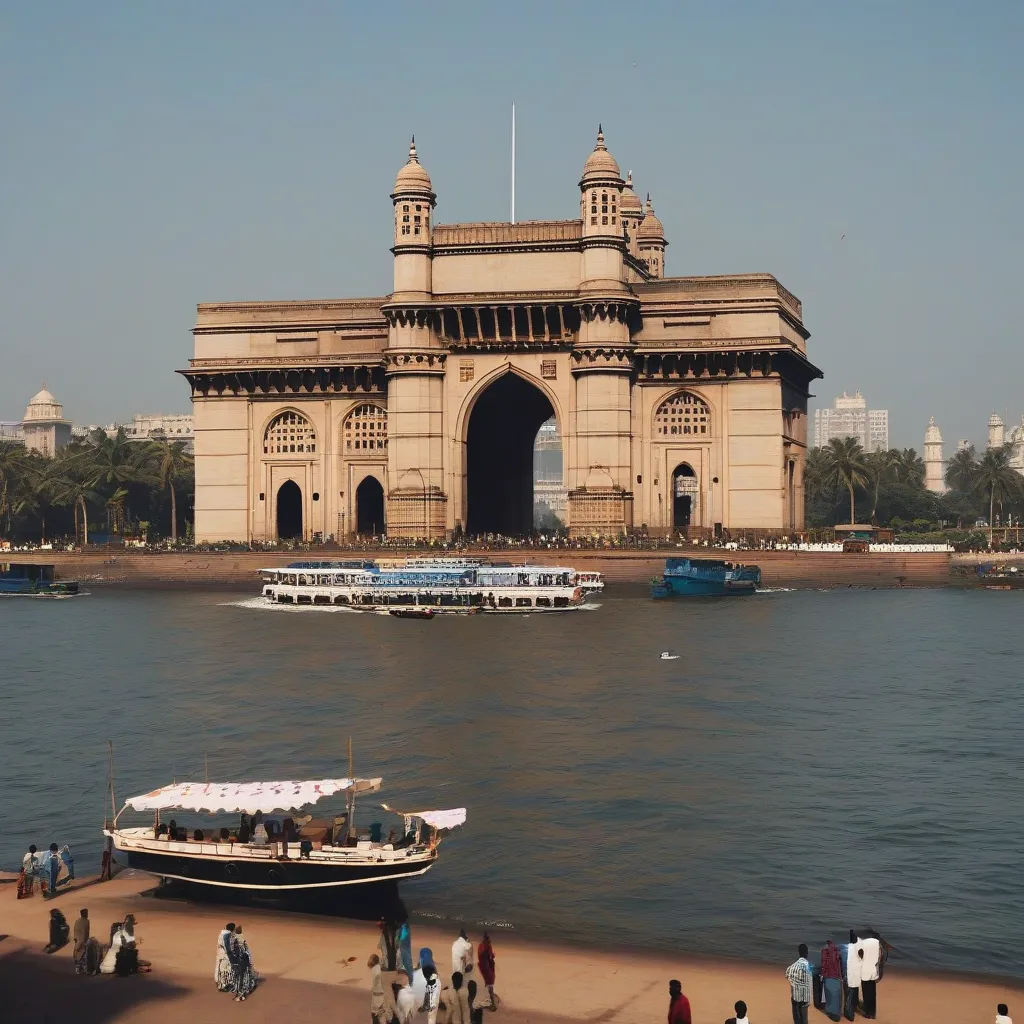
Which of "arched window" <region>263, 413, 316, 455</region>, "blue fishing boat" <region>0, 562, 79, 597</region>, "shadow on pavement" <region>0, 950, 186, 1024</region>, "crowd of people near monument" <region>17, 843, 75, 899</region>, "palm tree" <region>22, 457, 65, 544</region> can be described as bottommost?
"shadow on pavement" <region>0, 950, 186, 1024</region>

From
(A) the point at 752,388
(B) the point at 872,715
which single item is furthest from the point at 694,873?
(A) the point at 752,388

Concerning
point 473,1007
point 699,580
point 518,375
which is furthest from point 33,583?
point 473,1007

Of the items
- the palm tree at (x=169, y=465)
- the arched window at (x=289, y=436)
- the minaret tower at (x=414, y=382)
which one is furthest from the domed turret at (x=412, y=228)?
the palm tree at (x=169, y=465)

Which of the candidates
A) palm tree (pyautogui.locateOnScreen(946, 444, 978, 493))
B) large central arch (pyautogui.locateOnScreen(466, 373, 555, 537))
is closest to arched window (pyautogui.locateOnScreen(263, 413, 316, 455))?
large central arch (pyautogui.locateOnScreen(466, 373, 555, 537))

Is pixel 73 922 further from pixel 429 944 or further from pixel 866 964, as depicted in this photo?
pixel 866 964

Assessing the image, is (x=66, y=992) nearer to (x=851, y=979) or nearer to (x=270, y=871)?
(x=270, y=871)

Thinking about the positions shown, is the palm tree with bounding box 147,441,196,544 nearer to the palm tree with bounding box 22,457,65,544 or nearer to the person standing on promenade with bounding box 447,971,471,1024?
the palm tree with bounding box 22,457,65,544
